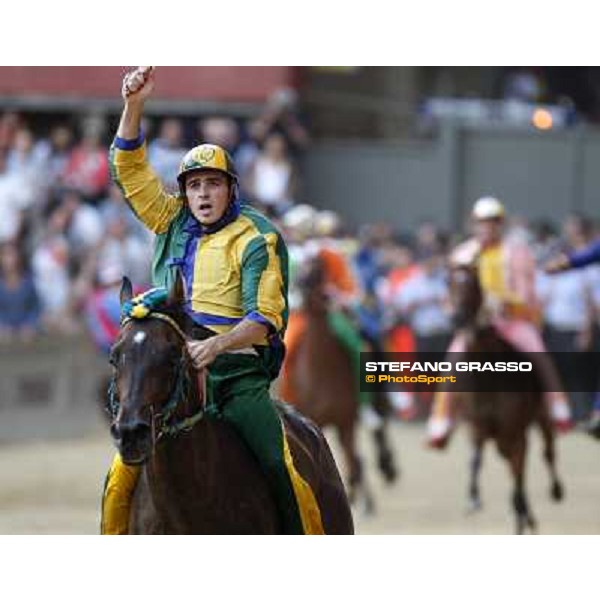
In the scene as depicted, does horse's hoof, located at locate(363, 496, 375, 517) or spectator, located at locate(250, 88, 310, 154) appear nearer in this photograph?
horse's hoof, located at locate(363, 496, 375, 517)

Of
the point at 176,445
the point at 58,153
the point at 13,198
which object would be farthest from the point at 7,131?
the point at 176,445

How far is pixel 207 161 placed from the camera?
6402 mm

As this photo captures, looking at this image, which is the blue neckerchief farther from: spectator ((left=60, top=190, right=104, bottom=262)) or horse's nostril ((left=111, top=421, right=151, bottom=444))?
spectator ((left=60, top=190, right=104, bottom=262))

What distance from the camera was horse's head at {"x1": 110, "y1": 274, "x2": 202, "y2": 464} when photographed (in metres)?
5.65

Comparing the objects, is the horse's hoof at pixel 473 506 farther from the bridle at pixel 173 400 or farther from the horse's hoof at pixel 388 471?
the bridle at pixel 173 400

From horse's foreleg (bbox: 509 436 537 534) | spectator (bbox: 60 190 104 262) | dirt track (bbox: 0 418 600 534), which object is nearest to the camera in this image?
dirt track (bbox: 0 418 600 534)

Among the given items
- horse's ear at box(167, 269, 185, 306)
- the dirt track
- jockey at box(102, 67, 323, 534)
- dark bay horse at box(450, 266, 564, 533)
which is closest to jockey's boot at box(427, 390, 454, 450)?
dark bay horse at box(450, 266, 564, 533)

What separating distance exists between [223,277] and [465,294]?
5.91 m

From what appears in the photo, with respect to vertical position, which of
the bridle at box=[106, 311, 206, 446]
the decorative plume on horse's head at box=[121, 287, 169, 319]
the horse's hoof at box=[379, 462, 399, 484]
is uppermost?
the decorative plume on horse's head at box=[121, 287, 169, 319]

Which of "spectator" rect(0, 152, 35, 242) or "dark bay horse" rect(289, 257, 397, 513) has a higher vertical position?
"spectator" rect(0, 152, 35, 242)

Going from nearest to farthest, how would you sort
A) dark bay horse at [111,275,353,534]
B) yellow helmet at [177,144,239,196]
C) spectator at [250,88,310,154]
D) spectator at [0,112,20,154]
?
dark bay horse at [111,275,353,534]
yellow helmet at [177,144,239,196]
spectator at [0,112,20,154]
spectator at [250,88,310,154]

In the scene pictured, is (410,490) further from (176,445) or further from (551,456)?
(176,445)

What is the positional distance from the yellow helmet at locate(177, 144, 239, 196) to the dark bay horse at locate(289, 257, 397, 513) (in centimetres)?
630
